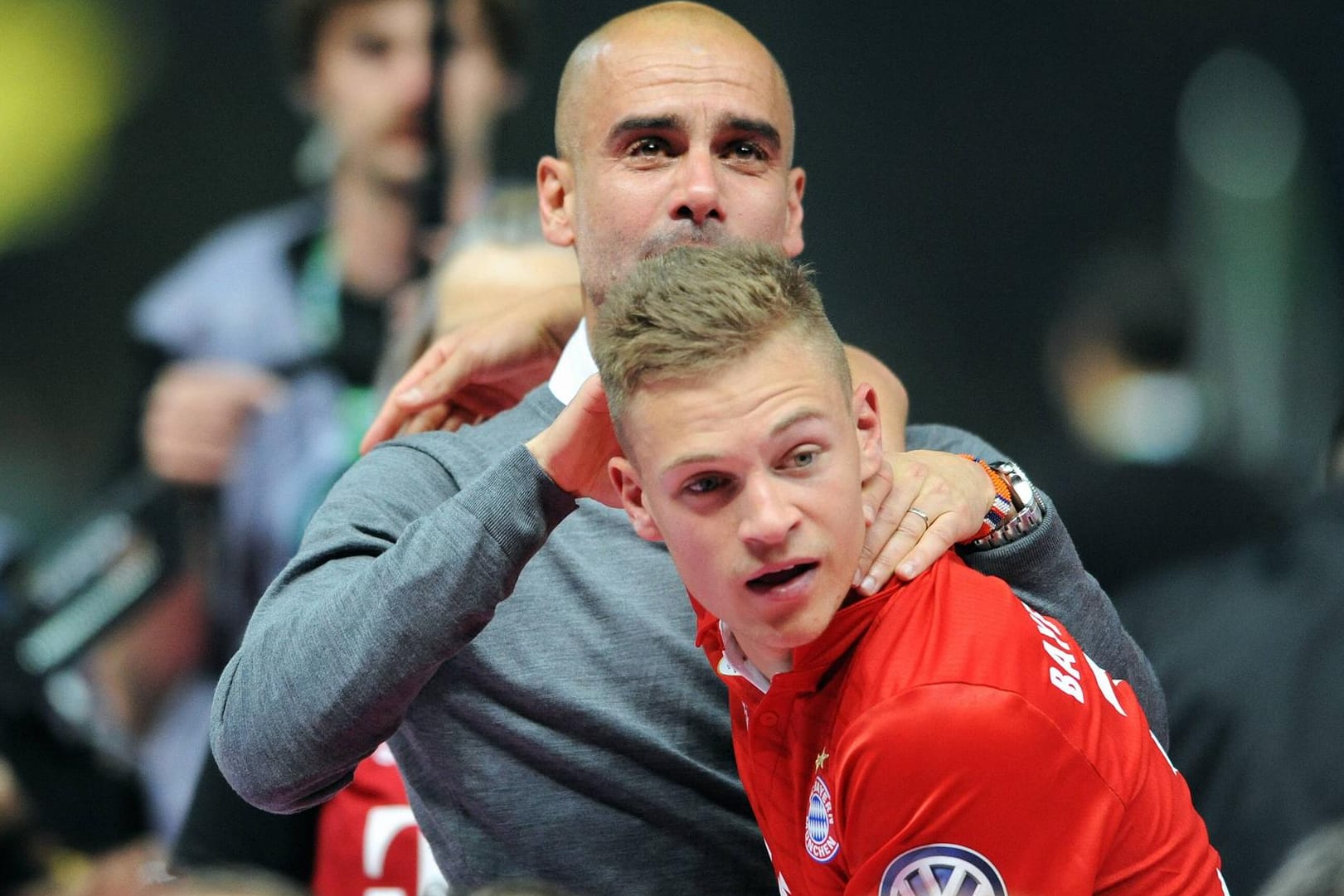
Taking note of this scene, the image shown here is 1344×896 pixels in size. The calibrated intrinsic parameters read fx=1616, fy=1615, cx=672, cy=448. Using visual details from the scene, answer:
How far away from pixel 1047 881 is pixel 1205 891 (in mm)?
197

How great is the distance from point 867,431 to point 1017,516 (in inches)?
8.2

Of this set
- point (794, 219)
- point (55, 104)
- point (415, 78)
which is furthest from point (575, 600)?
point (55, 104)

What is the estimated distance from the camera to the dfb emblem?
1.24 m

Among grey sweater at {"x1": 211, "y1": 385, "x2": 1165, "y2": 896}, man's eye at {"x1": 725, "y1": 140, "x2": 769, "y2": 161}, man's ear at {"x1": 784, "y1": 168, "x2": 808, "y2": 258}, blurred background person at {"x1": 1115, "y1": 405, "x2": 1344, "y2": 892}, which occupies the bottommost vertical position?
blurred background person at {"x1": 1115, "y1": 405, "x2": 1344, "y2": 892}

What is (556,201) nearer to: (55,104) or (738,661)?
(738,661)

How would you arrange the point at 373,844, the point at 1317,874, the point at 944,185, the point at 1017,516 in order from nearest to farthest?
1. the point at 1317,874
2. the point at 1017,516
3. the point at 373,844
4. the point at 944,185

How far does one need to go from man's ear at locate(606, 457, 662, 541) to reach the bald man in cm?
4

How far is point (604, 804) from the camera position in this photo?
169 centimetres

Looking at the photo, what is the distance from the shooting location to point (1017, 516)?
1570mm

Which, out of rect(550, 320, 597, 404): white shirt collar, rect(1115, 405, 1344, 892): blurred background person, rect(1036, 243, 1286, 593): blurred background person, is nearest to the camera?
rect(550, 320, 597, 404): white shirt collar

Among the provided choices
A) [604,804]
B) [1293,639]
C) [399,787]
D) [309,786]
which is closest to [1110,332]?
[1293,639]

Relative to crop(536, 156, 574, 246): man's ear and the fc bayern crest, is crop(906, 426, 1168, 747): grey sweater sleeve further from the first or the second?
crop(536, 156, 574, 246): man's ear

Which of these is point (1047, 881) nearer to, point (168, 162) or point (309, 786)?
point (309, 786)

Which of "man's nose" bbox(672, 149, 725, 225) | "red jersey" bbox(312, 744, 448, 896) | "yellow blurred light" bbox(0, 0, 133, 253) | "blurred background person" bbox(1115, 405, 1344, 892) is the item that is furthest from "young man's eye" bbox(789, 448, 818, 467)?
"yellow blurred light" bbox(0, 0, 133, 253)
